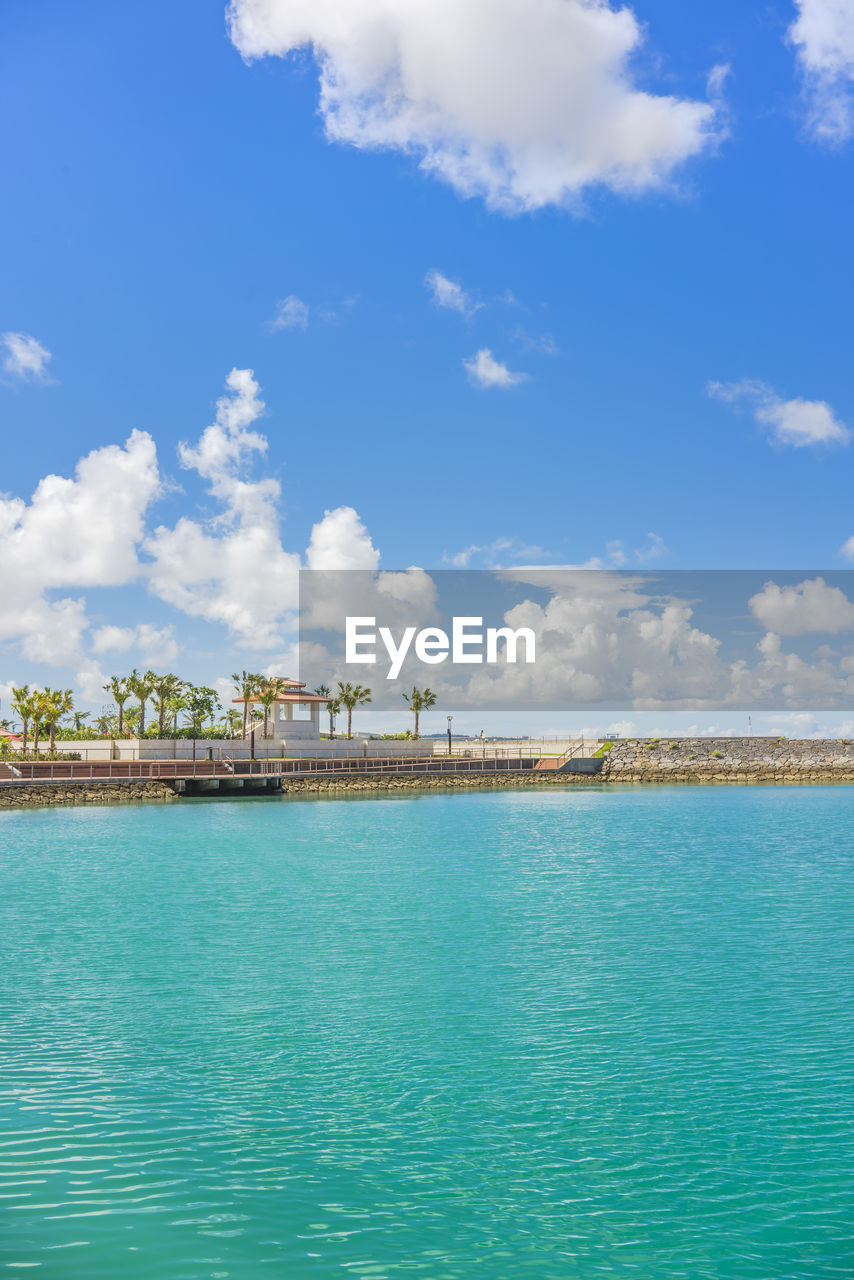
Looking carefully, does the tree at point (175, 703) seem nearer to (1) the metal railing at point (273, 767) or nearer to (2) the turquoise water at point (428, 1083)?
(1) the metal railing at point (273, 767)

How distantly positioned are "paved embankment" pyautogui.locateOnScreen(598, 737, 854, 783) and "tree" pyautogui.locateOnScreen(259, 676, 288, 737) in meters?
35.2

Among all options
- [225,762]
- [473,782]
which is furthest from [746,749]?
[225,762]

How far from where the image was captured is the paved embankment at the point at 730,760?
10381 cm

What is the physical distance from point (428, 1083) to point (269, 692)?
270ft

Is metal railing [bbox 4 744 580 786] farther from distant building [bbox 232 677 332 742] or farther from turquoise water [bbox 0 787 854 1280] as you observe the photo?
turquoise water [bbox 0 787 854 1280]

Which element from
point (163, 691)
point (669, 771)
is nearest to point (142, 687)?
point (163, 691)

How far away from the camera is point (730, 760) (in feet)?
354

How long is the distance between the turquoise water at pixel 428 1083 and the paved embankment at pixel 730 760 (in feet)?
248

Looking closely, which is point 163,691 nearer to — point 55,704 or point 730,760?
point 55,704

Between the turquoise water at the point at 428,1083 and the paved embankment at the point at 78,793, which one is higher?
the turquoise water at the point at 428,1083

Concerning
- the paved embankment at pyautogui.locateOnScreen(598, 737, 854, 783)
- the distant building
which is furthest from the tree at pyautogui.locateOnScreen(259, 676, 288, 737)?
the paved embankment at pyautogui.locateOnScreen(598, 737, 854, 783)

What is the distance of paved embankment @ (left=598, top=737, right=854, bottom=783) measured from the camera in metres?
104

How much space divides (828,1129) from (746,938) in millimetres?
11042

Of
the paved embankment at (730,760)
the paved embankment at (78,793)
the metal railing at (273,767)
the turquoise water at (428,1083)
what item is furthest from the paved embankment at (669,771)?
the turquoise water at (428,1083)
